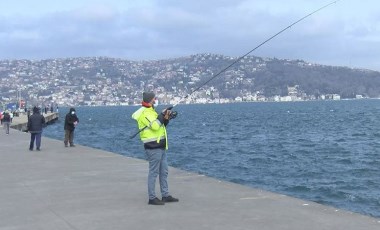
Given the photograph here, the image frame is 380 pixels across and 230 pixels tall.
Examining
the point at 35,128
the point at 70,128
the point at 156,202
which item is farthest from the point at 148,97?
the point at 70,128

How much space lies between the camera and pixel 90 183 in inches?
386

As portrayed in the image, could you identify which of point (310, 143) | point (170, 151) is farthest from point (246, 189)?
point (310, 143)

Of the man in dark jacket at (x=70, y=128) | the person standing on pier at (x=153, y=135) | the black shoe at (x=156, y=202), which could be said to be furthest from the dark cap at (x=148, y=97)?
the man in dark jacket at (x=70, y=128)

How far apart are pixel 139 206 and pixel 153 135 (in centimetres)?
96

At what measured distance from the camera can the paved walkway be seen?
254 inches

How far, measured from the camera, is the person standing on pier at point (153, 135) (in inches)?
303

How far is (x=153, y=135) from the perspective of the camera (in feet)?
25.4

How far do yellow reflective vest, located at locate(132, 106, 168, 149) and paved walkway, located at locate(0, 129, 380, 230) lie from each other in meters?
0.83

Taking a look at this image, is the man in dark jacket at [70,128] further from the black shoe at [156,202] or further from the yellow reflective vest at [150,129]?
the black shoe at [156,202]

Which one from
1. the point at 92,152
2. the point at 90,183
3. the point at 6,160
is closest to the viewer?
the point at 90,183

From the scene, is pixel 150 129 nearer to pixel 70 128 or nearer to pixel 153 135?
pixel 153 135

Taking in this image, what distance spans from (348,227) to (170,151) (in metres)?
25.4

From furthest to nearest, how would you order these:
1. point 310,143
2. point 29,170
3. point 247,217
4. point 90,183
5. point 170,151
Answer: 1. point 310,143
2. point 170,151
3. point 29,170
4. point 90,183
5. point 247,217

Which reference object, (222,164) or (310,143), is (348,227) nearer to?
(222,164)
